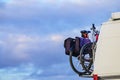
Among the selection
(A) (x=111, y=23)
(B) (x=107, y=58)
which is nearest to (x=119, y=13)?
(A) (x=111, y=23)

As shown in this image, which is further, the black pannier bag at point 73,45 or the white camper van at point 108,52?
the black pannier bag at point 73,45

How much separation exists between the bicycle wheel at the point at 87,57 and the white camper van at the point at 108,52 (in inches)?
29.7

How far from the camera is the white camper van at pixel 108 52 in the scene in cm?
1167

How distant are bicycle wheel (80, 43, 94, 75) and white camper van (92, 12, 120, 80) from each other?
0.75 meters

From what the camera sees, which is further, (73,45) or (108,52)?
(73,45)

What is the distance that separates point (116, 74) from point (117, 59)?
0.34 meters

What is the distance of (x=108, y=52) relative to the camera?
11.9 meters

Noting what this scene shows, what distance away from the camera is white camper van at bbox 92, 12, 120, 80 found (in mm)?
11672

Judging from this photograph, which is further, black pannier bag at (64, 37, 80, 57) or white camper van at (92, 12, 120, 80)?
black pannier bag at (64, 37, 80, 57)

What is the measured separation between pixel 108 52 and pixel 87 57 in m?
1.24

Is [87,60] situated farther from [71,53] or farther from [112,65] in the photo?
[112,65]

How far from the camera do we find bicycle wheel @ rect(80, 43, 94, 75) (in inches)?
505

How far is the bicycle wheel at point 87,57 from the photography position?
42.1ft

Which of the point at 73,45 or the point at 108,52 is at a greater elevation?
the point at 73,45
